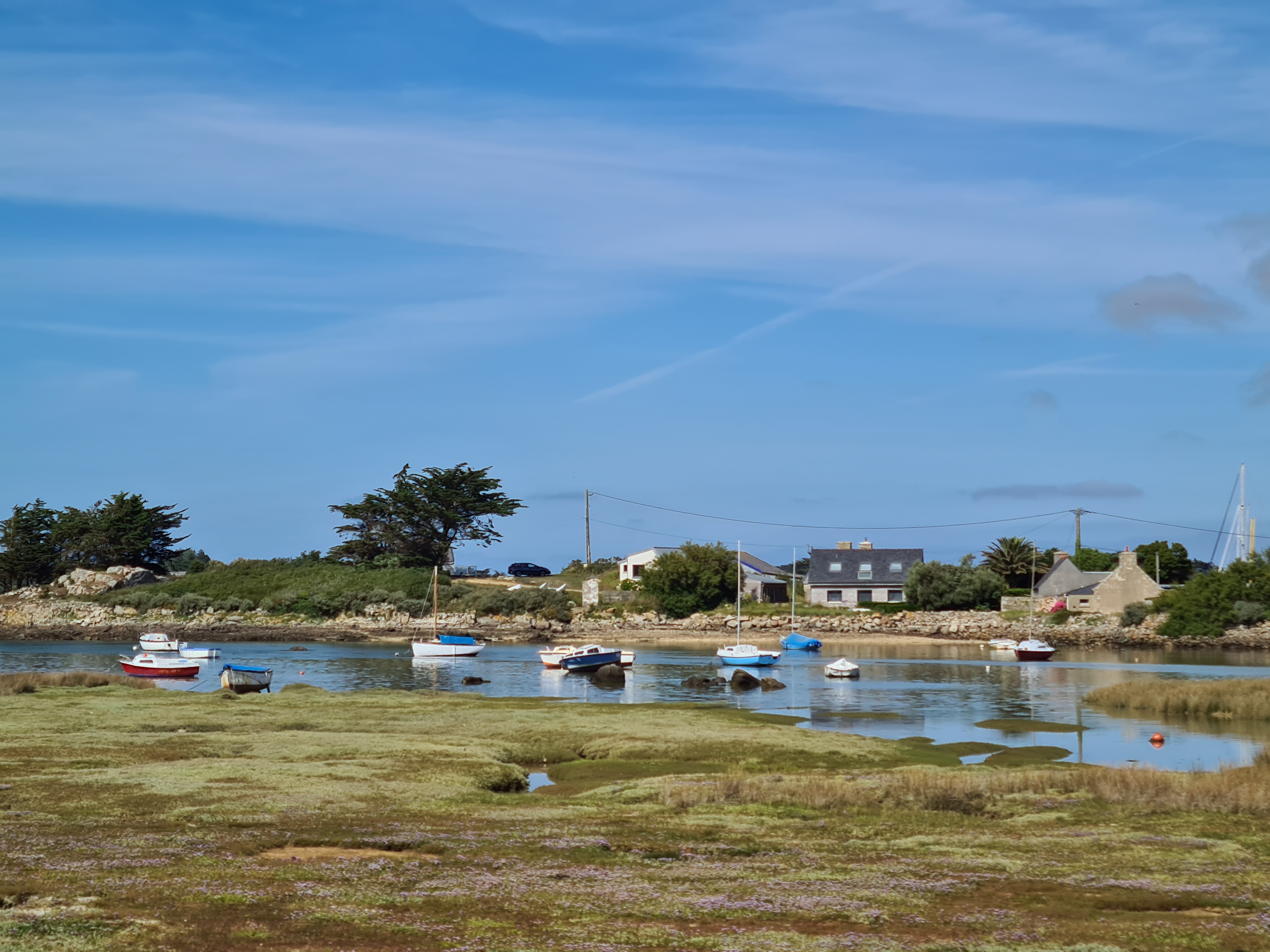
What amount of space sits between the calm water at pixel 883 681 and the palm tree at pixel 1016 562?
33764mm

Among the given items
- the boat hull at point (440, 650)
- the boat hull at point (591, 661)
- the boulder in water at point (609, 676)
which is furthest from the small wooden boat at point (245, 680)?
the boat hull at point (440, 650)

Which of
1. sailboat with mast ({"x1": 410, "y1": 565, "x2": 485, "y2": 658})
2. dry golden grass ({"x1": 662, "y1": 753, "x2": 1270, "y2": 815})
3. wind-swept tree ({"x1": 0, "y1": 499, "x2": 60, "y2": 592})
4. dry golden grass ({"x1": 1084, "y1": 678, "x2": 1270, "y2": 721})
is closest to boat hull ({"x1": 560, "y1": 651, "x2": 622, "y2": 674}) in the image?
sailboat with mast ({"x1": 410, "y1": 565, "x2": 485, "y2": 658})

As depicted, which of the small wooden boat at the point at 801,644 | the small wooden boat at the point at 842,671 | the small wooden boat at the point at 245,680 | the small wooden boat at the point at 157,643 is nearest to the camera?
the small wooden boat at the point at 245,680

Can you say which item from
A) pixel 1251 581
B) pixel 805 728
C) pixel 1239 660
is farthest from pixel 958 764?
pixel 1251 581

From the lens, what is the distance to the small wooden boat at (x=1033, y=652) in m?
106

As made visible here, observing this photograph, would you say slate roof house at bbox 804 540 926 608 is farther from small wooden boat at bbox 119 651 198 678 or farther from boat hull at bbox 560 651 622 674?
small wooden boat at bbox 119 651 198 678

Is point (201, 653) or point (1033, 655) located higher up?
point (201, 653)

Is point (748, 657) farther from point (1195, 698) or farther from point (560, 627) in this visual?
point (560, 627)

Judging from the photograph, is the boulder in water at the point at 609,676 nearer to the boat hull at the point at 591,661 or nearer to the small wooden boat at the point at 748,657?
the boat hull at the point at 591,661

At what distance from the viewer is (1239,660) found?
103 meters

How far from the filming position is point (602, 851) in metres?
21.9

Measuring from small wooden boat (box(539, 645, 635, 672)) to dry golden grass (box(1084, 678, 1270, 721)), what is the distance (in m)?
38.7

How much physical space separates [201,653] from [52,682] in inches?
1367

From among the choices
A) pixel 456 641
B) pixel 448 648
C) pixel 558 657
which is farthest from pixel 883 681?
pixel 456 641
